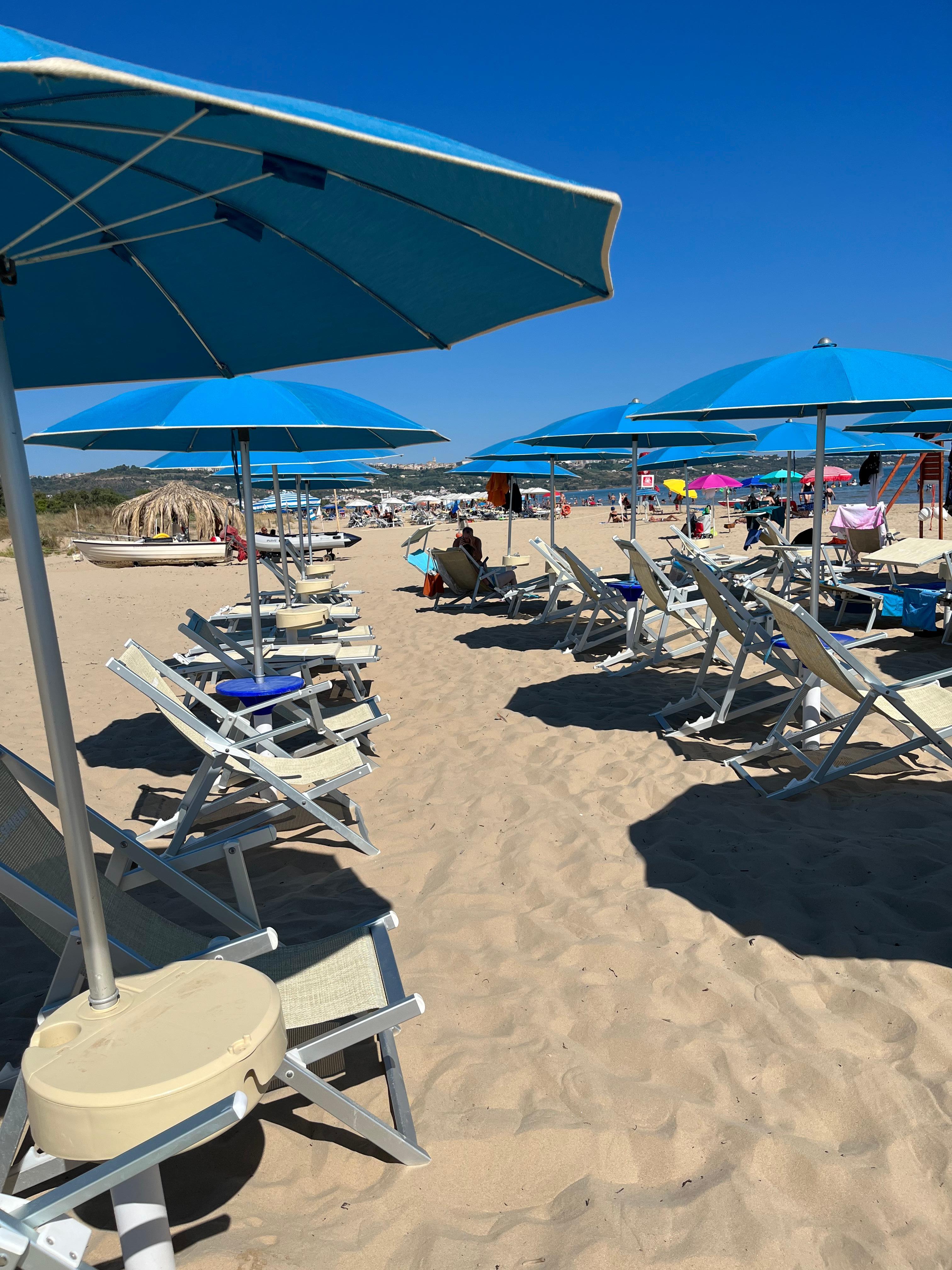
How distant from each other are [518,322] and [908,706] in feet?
7.87

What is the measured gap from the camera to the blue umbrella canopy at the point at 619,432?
757 centimetres

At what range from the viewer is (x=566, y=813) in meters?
3.76

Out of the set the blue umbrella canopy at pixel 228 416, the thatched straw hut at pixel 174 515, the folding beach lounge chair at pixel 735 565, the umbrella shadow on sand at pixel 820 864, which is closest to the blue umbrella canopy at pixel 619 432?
the folding beach lounge chair at pixel 735 565

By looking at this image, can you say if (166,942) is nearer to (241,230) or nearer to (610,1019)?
(610,1019)

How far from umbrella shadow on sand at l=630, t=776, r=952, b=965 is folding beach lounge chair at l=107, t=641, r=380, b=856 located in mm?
1355

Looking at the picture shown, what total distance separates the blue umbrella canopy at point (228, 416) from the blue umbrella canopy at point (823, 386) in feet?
5.44

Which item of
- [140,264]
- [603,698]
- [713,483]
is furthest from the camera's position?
[713,483]

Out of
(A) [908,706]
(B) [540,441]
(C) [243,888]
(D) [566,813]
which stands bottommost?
(D) [566,813]

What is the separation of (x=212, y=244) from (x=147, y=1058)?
208 centimetres

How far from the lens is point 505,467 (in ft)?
36.8

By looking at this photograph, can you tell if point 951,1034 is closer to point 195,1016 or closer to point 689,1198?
point 689,1198

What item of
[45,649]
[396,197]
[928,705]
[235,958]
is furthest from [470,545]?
[45,649]

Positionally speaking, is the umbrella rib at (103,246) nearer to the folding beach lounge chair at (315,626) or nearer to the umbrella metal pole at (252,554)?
the umbrella metal pole at (252,554)

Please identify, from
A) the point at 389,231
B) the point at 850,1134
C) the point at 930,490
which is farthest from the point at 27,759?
the point at 930,490
